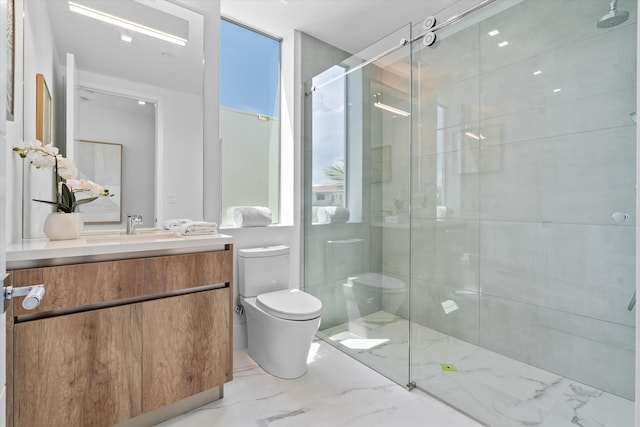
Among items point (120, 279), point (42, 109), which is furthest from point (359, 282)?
point (42, 109)

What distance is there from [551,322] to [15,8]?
306cm

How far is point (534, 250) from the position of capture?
69.5 inches

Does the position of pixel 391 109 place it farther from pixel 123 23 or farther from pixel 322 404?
pixel 322 404

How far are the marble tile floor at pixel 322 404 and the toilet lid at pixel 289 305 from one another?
432mm

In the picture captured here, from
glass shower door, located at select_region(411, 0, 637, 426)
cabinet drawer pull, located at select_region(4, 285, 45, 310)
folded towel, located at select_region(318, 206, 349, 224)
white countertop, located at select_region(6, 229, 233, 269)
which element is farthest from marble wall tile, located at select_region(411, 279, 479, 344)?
cabinet drawer pull, located at select_region(4, 285, 45, 310)

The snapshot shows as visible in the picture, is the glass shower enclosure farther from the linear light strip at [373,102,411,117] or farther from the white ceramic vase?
the white ceramic vase

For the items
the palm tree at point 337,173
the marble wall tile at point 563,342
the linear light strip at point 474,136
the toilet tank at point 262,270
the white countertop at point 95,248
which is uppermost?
the linear light strip at point 474,136

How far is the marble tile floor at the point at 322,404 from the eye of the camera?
1.60 meters

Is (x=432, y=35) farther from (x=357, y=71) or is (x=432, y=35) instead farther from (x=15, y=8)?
(x=15, y=8)

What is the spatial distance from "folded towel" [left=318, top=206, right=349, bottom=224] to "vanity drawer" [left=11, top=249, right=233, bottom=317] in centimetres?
106

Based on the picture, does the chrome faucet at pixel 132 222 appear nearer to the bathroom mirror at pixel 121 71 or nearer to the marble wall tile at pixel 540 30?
the bathroom mirror at pixel 121 71

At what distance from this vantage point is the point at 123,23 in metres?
1.86

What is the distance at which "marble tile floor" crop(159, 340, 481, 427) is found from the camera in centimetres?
160

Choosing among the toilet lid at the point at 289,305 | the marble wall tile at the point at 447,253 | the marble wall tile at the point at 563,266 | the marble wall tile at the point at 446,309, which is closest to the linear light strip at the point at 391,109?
the marble wall tile at the point at 447,253
